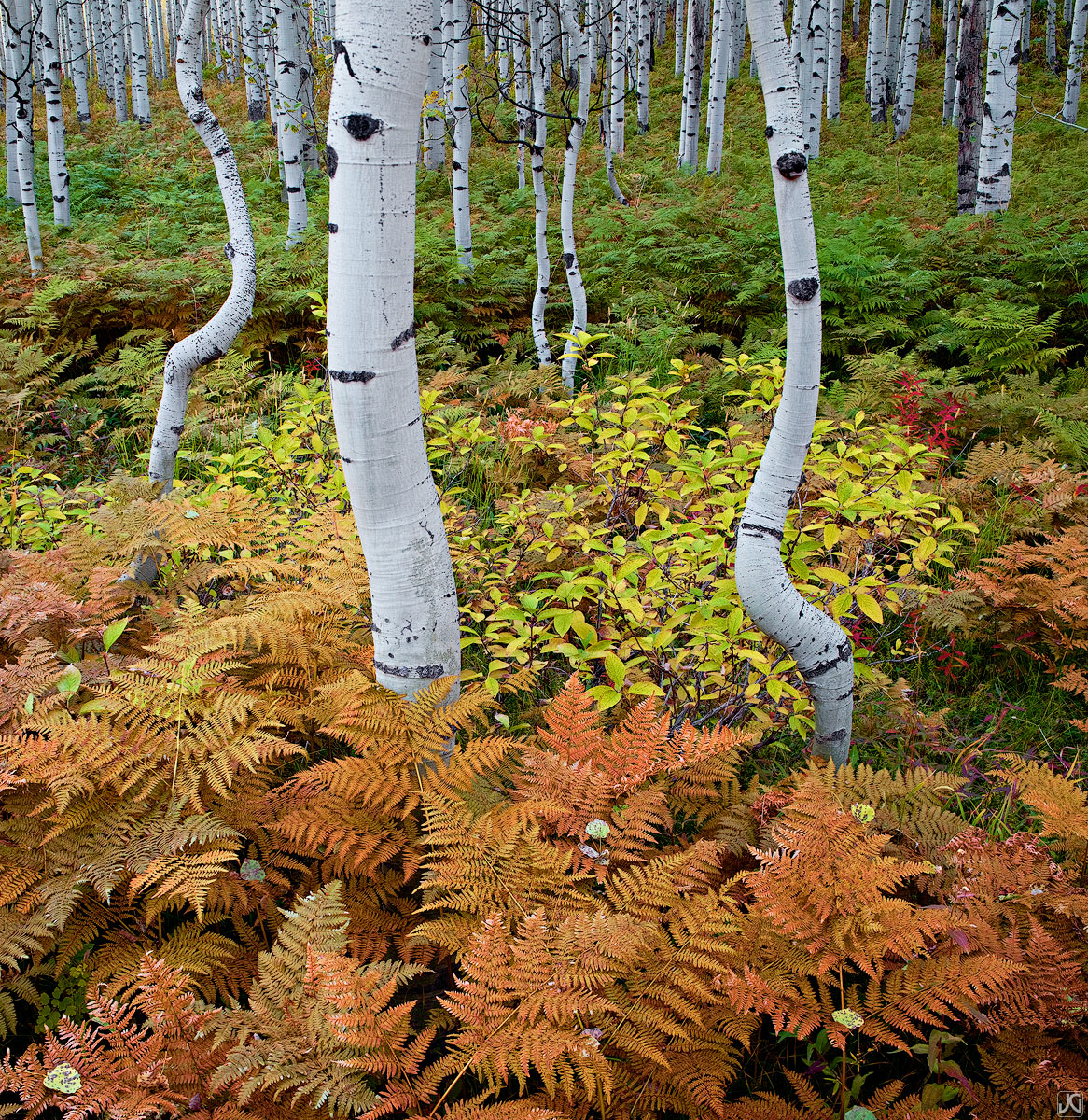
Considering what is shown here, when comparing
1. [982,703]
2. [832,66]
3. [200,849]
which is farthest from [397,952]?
[832,66]

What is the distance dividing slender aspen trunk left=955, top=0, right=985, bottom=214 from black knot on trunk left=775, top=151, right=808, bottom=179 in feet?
37.7

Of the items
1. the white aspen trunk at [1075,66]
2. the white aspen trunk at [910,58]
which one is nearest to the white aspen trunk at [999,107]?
the white aspen trunk at [910,58]

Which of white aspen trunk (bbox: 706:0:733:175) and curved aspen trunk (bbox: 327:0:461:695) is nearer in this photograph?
curved aspen trunk (bbox: 327:0:461:695)

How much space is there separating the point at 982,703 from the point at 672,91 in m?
26.6

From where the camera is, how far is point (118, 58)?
22906 mm

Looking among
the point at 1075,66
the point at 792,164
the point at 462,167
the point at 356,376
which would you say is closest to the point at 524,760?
the point at 356,376

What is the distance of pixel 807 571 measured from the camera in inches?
105

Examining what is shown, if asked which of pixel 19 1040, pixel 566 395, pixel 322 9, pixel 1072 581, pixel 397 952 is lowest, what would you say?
pixel 19 1040

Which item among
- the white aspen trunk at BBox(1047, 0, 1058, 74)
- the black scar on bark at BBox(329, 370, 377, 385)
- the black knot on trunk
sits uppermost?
the white aspen trunk at BBox(1047, 0, 1058, 74)

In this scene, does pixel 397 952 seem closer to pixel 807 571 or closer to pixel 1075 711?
pixel 807 571

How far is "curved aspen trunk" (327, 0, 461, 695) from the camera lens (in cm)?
188

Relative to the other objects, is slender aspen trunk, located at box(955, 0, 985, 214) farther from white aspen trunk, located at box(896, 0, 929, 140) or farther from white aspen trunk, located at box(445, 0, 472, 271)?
white aspen trunk, located at box(445, 0, 472, 271)

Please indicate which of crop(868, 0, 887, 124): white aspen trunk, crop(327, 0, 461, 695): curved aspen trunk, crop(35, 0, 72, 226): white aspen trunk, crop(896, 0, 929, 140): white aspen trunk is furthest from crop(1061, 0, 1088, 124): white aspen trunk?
crop(327, 0, 461, 695): curved aspen trunk

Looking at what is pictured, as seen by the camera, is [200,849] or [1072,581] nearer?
[200,849]
